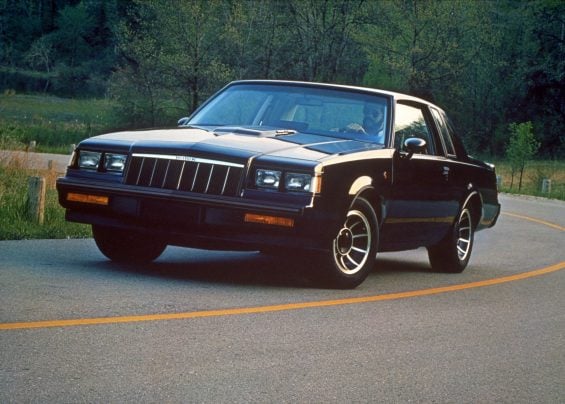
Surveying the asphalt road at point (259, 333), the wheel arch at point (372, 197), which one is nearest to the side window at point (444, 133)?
the asphalt road at point (259, 333)

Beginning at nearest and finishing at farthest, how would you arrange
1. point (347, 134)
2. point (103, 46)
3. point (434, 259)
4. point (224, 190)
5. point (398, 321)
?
point (398, 321) < point (224, 190) < point (347, 134) < point (434, 259) < point (103, 46)

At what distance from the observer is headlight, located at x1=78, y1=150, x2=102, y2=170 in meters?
9.98

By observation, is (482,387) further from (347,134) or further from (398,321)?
(347,134)

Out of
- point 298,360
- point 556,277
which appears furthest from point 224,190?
point 556,277

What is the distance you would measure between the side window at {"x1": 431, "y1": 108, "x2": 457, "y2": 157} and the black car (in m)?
0.20

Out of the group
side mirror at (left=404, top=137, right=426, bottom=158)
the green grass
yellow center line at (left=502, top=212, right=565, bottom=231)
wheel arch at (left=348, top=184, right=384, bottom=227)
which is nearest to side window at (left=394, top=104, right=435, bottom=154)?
side mirror at (left=404, top=137, right=426, bottom=158)

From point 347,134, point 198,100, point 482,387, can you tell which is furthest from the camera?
point 198,100

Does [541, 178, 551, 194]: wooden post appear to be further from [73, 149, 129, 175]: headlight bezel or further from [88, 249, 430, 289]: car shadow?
[73, 149, 129, 175]: headlight bezel

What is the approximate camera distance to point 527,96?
3118 inches

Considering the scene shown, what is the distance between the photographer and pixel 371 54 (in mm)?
76188

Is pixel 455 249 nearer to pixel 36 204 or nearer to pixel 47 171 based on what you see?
pixel 36 204

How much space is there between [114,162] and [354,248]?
199cm

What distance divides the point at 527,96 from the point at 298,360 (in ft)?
244

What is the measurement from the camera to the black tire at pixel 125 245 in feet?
34.7
